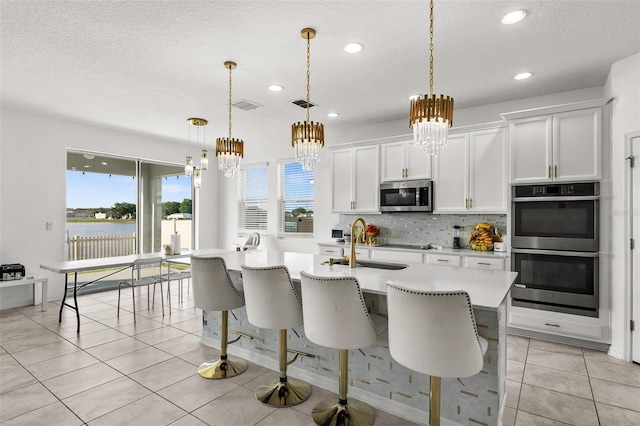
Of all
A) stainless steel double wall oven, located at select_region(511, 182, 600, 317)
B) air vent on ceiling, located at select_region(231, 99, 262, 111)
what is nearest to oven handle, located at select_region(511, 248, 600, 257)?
stainless steel double wall oven, located at select_region(511, 182, 600, 317)

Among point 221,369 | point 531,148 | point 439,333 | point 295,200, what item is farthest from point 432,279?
point 295,200

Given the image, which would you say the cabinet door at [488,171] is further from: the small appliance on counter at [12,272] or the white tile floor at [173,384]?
the small appliance on counter at [12,272]

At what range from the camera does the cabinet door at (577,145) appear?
3438 mm

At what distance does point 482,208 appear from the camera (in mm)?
4270

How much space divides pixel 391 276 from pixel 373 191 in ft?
9.23

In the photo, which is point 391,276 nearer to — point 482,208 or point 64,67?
point 482,208

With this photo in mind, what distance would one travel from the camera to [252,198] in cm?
727

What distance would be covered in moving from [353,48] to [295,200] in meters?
3.80

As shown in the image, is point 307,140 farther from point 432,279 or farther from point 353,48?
point 432,279

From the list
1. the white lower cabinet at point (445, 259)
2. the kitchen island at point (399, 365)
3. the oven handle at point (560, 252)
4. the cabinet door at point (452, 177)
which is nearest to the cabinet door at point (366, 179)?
the cabinet door at point (452, 177)

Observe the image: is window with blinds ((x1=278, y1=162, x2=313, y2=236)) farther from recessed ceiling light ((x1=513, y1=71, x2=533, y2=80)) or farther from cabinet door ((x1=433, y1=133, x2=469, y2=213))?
recessed ceiling light ((x1=513, y1=71, x2=533, y2=80))

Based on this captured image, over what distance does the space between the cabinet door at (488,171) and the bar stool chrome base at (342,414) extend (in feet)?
9.51

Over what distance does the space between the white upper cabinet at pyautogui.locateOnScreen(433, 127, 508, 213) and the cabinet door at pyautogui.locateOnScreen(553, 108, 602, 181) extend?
56 cm

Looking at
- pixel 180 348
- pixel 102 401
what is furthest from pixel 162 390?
pixel 180 348
